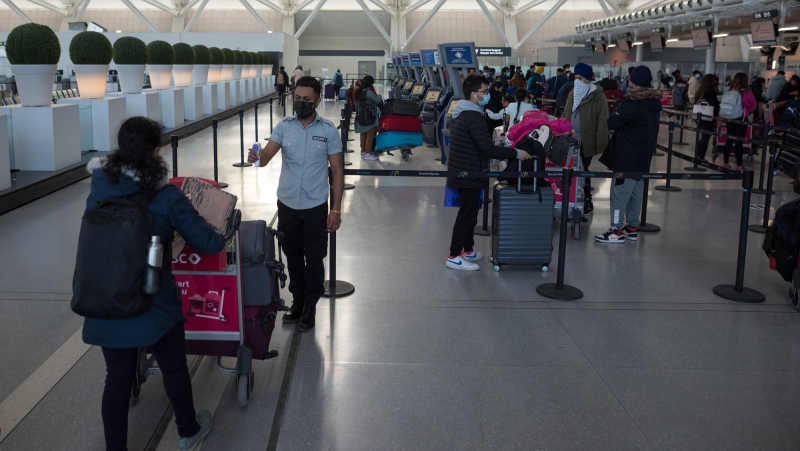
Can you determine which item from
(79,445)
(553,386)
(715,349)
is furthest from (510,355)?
(79,445)

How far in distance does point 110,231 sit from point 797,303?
4.72 meters

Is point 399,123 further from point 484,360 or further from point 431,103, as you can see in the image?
point 484,360

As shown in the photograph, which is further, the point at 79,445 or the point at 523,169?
the point at 523,169

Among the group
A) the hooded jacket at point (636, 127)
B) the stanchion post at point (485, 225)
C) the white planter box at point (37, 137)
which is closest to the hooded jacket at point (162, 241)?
the stanchion post at point (485, 225)

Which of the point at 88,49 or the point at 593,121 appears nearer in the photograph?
the point at 593,121

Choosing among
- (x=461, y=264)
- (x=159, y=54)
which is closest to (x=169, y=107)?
(x=159, y=54)

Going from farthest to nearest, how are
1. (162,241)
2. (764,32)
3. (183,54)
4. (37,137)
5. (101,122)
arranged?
(183,54) < (764,32) < (101,122) < (37,137) < (162,241)

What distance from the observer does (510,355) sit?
4.34 m

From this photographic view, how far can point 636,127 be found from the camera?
22.8ft

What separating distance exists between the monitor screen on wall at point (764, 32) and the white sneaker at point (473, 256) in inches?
563

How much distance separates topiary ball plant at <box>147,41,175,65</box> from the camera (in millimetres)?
16516

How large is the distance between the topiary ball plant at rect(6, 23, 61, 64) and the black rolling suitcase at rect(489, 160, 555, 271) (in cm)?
703

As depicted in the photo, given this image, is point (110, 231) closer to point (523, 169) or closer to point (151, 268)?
point (151, 268)

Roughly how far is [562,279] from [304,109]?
8.08ft
